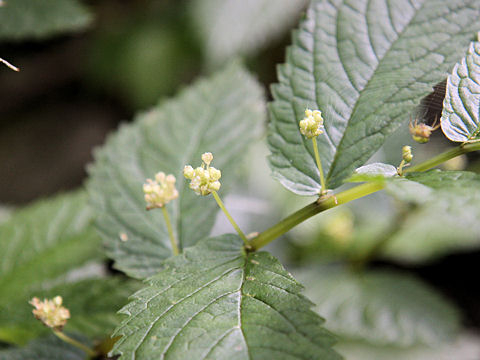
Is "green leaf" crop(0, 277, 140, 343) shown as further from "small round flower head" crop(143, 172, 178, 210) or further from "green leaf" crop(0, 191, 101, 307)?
"small round flower head" crop(143, 172, 178, 210)

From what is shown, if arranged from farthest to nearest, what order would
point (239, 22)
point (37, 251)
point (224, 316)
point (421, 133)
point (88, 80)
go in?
point (88, 80) < point (239, 22) < point (37, 251) < point (421, 133) < point (224, 316)

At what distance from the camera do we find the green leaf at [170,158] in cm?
91

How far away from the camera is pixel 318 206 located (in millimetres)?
699

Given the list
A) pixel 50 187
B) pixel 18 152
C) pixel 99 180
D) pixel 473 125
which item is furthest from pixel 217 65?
pixel 473 125

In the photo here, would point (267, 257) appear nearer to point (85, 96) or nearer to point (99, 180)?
point (99, 180)

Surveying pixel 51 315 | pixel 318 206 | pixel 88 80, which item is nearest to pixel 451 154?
pixel 318 206

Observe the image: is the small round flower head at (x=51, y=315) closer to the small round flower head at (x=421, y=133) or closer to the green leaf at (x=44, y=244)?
the green leaf at (x=44, y=244)

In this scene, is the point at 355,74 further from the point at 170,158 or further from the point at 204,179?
the point at 170,158

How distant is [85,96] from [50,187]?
73 cm

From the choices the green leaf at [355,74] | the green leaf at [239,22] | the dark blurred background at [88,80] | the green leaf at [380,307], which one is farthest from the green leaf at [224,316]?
the dark blurred background at [88,80]

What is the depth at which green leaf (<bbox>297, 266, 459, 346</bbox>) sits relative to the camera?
1568 millimetres

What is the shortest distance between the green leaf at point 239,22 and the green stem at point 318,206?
155 centimetres

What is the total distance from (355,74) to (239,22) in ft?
4.80

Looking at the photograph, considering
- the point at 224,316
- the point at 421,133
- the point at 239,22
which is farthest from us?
the point at 239,22
